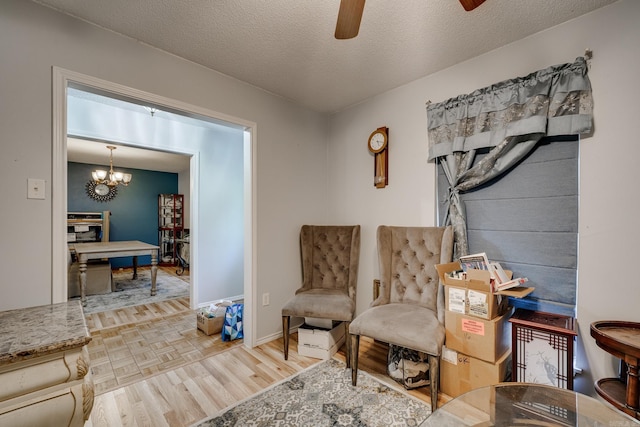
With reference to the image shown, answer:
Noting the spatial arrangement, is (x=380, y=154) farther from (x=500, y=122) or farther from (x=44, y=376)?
(x=44, y=376)

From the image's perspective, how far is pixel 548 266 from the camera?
1829 millimetres

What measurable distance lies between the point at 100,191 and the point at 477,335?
7.68 metres

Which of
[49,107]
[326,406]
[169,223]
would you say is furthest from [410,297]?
[169,223]

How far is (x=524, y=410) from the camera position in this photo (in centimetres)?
114

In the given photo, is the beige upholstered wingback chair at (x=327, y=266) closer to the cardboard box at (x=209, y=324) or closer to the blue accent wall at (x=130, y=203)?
the cardboard box at (x=209, y=324)

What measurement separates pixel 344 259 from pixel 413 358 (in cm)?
110

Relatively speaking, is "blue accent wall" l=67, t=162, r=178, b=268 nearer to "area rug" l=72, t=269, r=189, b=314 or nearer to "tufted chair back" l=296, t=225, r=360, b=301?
"area rug" l=72, t=269, r=189, b=314

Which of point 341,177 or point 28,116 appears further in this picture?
point 341,177

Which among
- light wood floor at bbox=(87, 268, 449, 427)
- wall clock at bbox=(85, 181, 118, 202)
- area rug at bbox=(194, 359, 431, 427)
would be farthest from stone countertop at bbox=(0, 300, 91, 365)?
wall clock at bbox=(85, 181, 118, 202)

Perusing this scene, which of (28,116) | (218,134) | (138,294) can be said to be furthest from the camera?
(138,294)

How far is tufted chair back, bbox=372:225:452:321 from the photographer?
219 centimetres

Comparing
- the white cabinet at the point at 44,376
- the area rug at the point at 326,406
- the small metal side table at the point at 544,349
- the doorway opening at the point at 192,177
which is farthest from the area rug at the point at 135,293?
the small metal side table at the point at 544,349

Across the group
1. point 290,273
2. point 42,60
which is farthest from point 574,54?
point 42,60

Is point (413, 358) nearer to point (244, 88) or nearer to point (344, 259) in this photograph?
point (344, 259)
